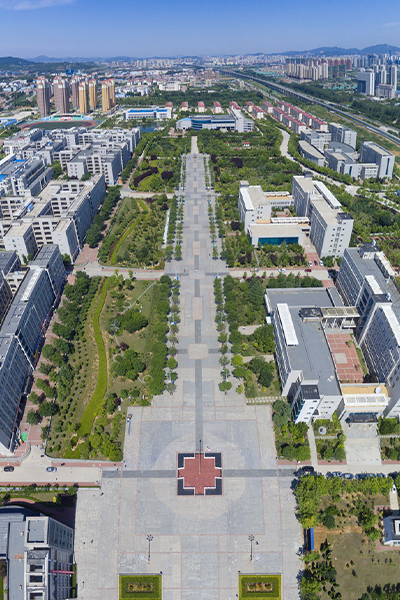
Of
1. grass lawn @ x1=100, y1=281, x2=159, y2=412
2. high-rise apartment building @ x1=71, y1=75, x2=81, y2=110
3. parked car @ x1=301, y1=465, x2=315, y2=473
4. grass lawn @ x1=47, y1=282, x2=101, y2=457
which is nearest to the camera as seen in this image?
parked car @ x1=301, y1=465, x2=315, y2=473

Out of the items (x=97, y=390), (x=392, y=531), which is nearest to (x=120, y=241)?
(x=97, y=390)

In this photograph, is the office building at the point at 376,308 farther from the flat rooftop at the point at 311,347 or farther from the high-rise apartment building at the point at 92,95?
the high-rise apartment building at the point at 92,95

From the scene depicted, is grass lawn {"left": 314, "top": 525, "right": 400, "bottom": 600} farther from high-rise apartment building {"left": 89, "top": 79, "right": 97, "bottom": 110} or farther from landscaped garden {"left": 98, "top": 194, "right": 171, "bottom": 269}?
high-rise apartment building {"left": 89, "top": 79, "right": 97, "bottom": 110}

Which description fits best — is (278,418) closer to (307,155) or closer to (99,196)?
(99,196)

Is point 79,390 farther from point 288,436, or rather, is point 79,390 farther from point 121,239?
point 121,239

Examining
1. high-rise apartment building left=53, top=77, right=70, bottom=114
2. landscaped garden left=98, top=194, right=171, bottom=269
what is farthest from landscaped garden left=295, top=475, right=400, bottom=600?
high-rise apartment building left=53, top=77, right=70, bottom=114
